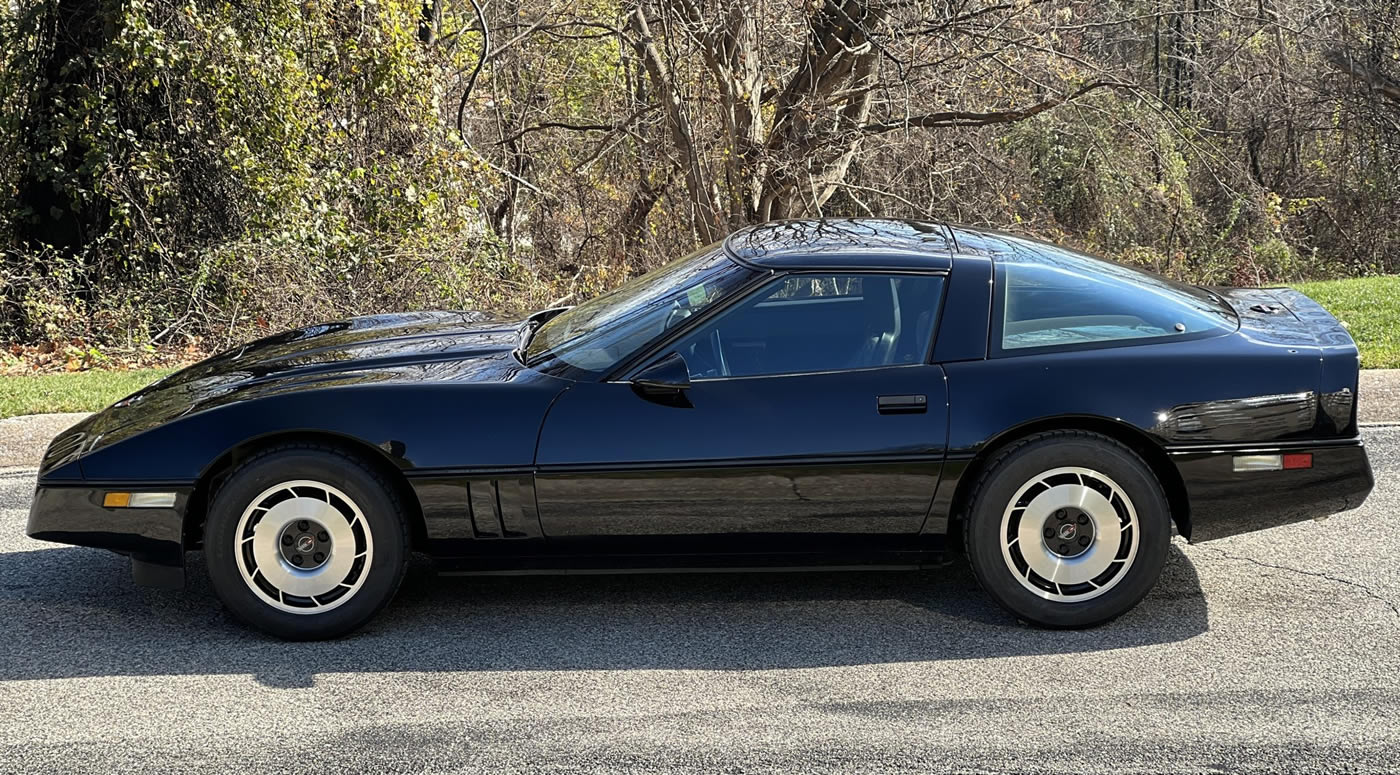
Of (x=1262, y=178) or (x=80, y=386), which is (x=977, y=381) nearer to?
(x=80, y=386)

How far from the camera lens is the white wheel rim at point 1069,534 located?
14.9 ft

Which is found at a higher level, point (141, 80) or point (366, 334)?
point (141, 80)

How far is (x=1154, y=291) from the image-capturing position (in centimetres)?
502

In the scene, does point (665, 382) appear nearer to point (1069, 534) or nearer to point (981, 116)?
point (1069, 534)

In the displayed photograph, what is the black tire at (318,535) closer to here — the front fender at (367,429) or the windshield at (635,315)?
the front fender at (367,429)

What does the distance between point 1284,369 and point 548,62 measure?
1312cm

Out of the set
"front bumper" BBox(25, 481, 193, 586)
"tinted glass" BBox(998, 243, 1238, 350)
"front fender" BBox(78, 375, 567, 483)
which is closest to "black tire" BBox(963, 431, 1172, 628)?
"tinted glass" BBox(998, 243, 1238, 350)

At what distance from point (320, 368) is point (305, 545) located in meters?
0.78

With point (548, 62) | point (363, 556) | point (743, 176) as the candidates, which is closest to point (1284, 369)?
point (363, 556)

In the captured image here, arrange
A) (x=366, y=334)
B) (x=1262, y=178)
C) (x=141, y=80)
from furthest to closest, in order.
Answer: (x=1262, y=178) → (x=141, y=80) → (x=366, y=334)

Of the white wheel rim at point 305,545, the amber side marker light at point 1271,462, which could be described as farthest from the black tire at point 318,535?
the amber side marker light at point 1271,462

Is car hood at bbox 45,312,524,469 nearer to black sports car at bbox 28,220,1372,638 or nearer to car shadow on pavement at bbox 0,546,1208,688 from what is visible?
black sports car at bbox 28,220,1372,638

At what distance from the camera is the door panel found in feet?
14.8

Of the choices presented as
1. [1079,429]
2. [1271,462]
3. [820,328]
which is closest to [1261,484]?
[1271,462]
